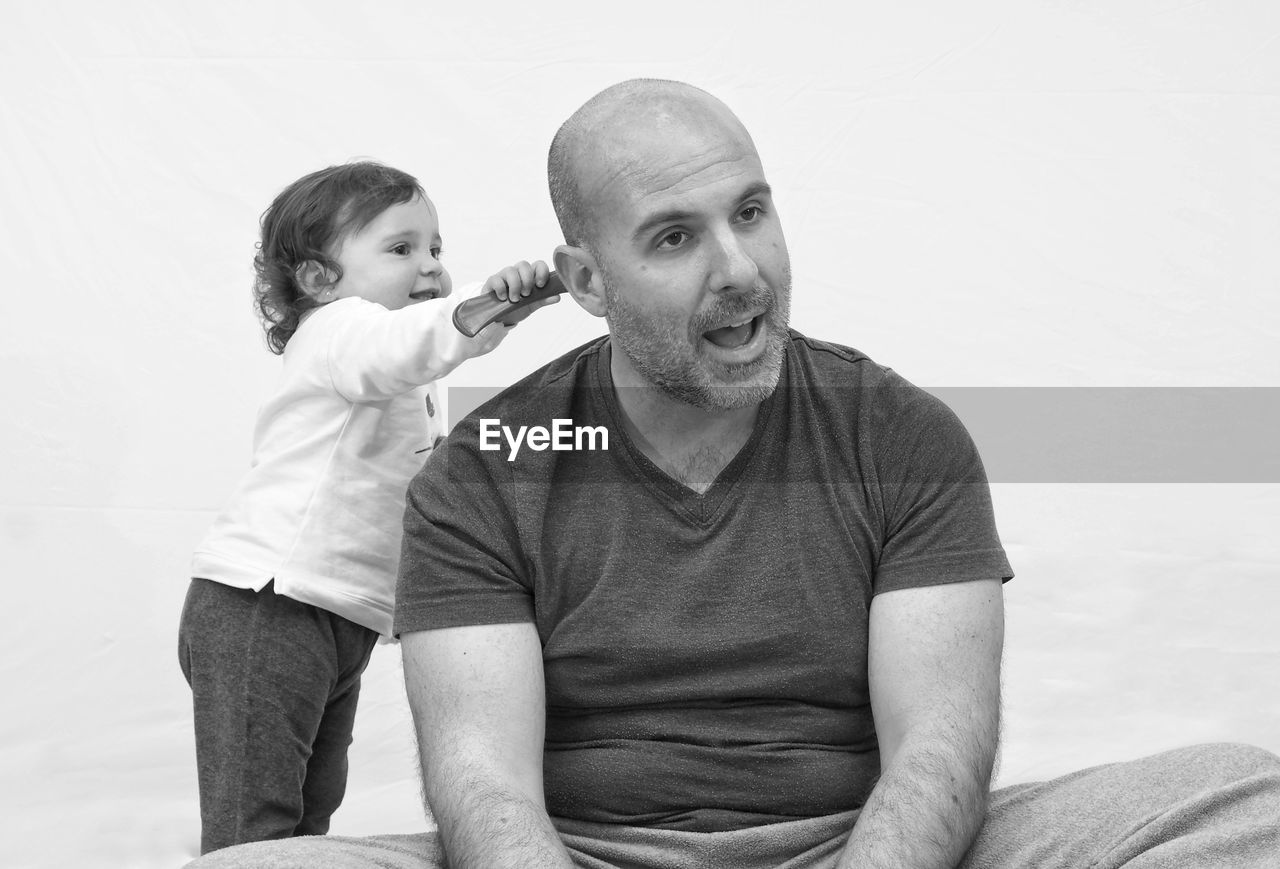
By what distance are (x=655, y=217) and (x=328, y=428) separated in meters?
0.60

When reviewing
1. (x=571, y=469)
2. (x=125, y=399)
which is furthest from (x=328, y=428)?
(x=125, y=399)

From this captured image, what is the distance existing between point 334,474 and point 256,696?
0.29m

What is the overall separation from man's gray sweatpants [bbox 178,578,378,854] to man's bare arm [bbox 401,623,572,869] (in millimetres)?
368

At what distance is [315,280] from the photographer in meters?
2.22

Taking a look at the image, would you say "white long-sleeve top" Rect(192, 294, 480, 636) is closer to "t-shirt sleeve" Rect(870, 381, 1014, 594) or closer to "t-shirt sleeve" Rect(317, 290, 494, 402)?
"t-shirt sleeve" Rect(317, 290, 494, 402)

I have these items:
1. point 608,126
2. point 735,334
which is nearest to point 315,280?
point 608,126

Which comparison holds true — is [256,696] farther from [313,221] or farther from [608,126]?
[608,126]

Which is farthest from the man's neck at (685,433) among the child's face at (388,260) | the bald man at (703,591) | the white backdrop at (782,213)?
the white backdrop at (782,213)

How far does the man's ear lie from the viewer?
1824 millimetres

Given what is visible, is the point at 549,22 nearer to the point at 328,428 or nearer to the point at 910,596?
the point at 328,428

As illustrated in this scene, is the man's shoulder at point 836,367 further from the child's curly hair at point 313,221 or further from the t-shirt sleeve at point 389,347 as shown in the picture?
the child's curly hair at point 313,221

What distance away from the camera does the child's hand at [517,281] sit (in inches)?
73.0

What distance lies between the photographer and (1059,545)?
3.39 metres

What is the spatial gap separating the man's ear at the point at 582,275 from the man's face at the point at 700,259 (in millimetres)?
67
